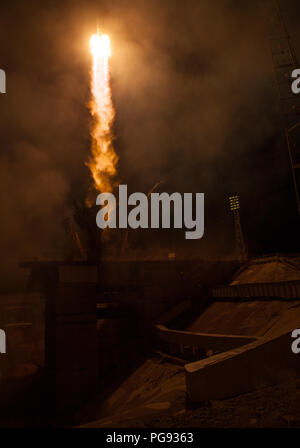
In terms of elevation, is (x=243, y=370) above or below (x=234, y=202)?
below

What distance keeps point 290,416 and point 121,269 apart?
111 ft

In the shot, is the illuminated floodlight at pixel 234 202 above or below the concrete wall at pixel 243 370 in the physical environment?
above

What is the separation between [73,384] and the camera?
1133 inches

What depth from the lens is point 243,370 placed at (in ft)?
36.6

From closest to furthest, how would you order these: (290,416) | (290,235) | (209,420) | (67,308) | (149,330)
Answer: (290,416), (209,420), (67,308), (149,330), (290,235)

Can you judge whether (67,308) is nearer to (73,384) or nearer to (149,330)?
(73,384)

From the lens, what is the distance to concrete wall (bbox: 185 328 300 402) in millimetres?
10828

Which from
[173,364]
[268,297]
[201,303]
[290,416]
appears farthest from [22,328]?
[290,416]

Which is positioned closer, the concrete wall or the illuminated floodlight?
the concrete wall

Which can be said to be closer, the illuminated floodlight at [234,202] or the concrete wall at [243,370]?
the concrete wall at [243,370]

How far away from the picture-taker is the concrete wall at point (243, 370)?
35.5ft

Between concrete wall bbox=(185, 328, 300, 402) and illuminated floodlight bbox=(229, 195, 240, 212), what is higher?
illuminated floodlight bbox=(229, 195, 240, 212)

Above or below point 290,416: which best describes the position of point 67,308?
above
